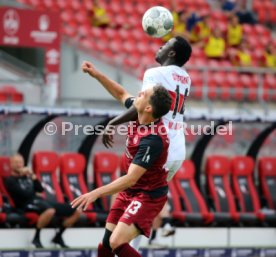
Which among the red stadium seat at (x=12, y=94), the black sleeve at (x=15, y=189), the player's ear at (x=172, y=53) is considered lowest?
the black sleeve at (x=15, y=189)

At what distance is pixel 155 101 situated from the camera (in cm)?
781

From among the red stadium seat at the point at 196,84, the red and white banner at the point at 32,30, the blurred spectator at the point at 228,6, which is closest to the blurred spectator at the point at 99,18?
the red stadium seat at the point at 196,84

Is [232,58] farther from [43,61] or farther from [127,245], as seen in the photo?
[127,245]

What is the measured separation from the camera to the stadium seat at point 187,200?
44.8ft

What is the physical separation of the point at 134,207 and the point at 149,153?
1.71ft

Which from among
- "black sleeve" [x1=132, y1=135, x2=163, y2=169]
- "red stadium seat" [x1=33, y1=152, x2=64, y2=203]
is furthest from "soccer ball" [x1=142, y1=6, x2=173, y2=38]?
"red stadium seat" [x1=33, y1=152, x2=64, y2=203]

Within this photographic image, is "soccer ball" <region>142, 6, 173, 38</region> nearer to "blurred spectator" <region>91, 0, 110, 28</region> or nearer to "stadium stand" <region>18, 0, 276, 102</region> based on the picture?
"stadium stand" <region>18, 0, 276, 102</region>

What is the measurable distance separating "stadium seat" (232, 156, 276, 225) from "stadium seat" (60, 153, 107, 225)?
2274mm

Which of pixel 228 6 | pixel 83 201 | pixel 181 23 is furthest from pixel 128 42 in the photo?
pixel 83 201

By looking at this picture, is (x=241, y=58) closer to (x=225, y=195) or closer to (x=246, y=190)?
(x=246, y=190)

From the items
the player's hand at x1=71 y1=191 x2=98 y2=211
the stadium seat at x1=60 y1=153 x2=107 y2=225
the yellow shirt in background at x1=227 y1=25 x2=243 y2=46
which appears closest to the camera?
the player's hand at x1=71 y1=191 x2=98 y2=211

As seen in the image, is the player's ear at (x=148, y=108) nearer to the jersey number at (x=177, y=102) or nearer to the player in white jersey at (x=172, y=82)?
the player in white jersey at (x=172, y=82)

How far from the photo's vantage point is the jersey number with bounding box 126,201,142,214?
26.6 ft

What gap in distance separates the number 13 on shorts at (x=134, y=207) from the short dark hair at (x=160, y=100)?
2.53 ft
